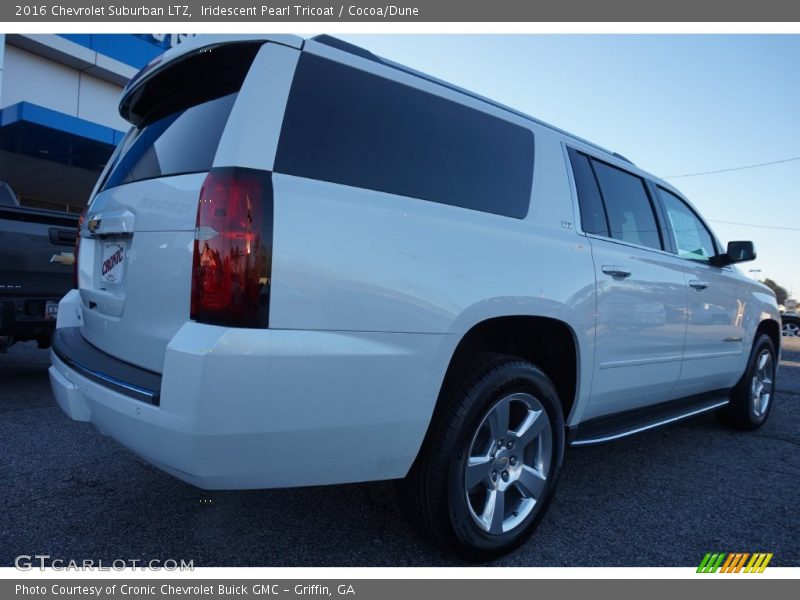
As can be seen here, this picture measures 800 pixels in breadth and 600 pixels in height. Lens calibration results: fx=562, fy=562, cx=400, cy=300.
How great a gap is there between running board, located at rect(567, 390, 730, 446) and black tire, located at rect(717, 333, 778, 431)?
654mm

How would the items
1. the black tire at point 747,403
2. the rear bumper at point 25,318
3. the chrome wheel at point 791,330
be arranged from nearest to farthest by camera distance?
the rear bumper at point 25,318, the black tire at point 747,403, the chrome wheel at point 791,330

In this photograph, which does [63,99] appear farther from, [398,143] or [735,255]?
[735,255]

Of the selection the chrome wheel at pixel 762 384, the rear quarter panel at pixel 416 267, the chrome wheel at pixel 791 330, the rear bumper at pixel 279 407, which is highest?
the rear quarter panel at pixel 416 267

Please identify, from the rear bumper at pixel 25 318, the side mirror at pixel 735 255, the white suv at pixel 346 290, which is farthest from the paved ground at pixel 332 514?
the side mirror at pixel 735 255

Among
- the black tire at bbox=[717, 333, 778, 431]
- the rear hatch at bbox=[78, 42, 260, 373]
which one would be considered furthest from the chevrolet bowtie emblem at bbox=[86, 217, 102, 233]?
the black tire at bbox=[717, 333, 778, 431]

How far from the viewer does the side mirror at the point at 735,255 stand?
3.95 metres

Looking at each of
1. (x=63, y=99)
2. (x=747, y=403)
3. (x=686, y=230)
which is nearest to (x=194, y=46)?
(x=686, y=230)

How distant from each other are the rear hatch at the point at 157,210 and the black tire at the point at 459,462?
993 mm

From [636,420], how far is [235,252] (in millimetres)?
2504

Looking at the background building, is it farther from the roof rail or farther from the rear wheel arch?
the rear wheel arch

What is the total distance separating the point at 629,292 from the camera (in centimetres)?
293

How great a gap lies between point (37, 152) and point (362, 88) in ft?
50.5

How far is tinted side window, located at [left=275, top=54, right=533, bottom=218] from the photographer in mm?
1860

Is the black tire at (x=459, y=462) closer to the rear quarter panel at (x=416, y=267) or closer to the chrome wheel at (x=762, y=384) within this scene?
the rear quarter panel at (x=416, y=267)
